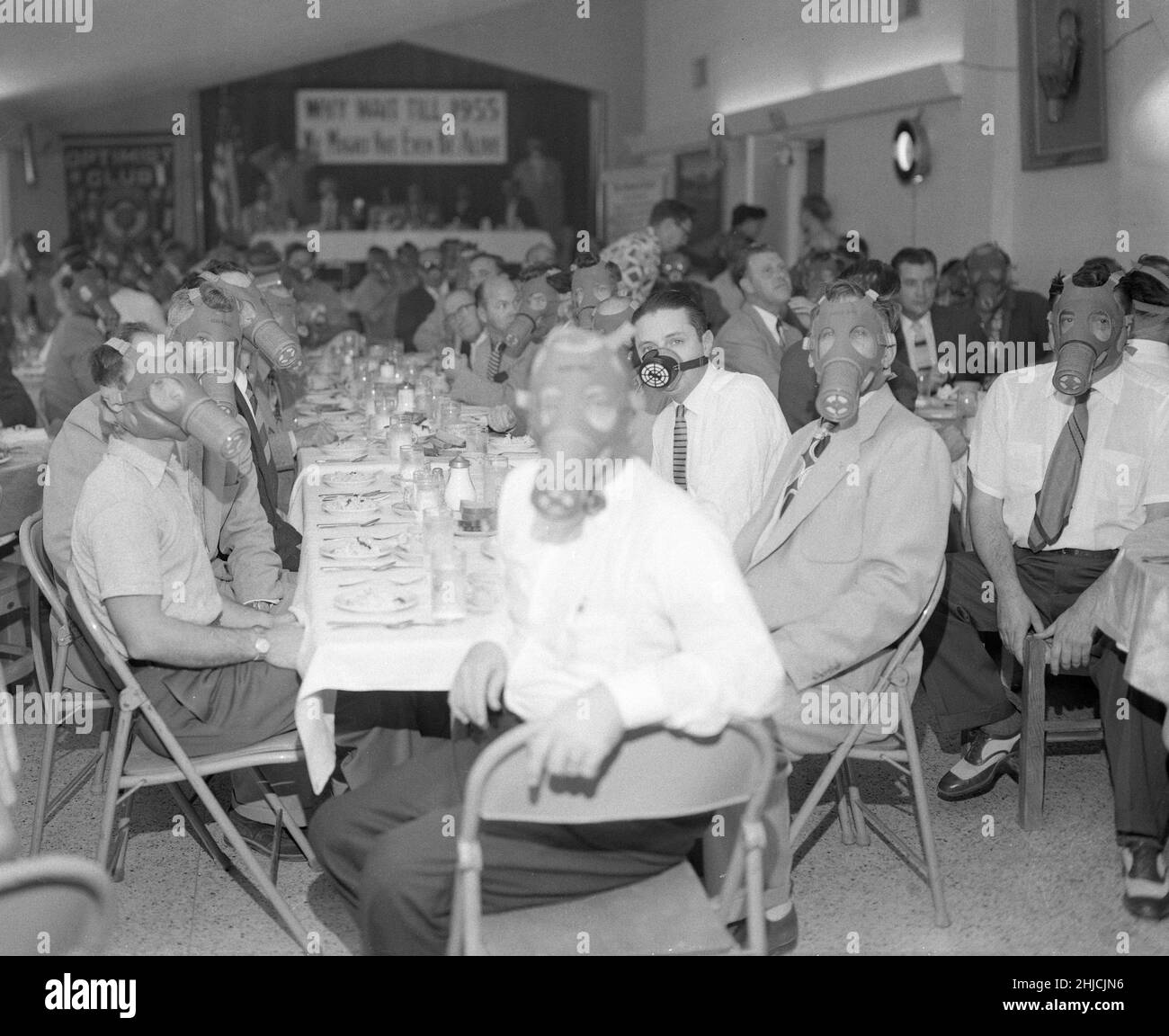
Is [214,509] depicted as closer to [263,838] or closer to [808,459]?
[263,838]

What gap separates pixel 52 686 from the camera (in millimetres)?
3377

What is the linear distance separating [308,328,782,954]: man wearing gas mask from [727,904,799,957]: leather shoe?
67 cm

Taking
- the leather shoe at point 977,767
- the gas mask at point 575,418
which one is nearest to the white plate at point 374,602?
the gas mask at point 575,418

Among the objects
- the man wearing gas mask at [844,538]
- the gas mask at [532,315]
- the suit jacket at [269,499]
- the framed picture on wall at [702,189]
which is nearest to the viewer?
the man wearing gas mask at [844,538]

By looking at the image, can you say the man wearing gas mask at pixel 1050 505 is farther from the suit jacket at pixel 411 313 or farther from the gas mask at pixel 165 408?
the suit jacket at pixel 411 313

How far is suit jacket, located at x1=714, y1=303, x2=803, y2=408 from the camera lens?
545cm

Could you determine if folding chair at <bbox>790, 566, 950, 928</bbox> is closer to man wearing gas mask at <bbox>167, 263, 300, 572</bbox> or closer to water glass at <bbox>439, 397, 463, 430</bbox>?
man wearing gas mask at <bbox>167, 263, 300, 572</bbox>

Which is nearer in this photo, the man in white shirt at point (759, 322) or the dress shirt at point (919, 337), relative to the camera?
the man in white shirt at point (759, 322)

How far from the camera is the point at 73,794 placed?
12.2 feet

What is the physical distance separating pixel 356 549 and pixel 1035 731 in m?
1.68

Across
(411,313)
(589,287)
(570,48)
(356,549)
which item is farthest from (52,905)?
(570,48)

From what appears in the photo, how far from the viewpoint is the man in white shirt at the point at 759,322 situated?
546 cm

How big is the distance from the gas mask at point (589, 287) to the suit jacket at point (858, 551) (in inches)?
93.4

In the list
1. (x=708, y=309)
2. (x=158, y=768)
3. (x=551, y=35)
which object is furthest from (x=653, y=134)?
(x=158, y=768)
